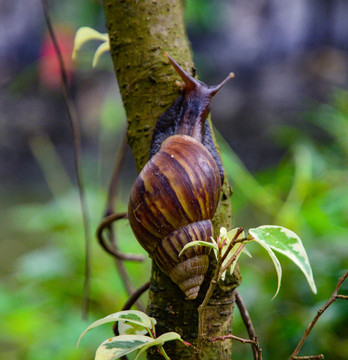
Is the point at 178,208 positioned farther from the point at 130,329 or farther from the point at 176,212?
the point at 130,329

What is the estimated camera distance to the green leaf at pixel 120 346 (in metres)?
0.39

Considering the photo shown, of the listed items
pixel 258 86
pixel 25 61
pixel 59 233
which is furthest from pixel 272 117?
pixel 59 233

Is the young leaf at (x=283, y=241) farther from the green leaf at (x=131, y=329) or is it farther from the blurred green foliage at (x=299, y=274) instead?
the blurred green foliage at (x=299, y=274)

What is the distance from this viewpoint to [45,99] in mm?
3639

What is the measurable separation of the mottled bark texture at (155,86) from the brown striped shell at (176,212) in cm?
3

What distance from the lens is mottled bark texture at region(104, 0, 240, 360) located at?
464 mm

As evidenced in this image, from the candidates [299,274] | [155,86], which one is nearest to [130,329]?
[155,86]

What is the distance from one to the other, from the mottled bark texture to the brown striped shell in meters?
0.03

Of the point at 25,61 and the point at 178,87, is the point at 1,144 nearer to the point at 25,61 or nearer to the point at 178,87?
the point at 25,61

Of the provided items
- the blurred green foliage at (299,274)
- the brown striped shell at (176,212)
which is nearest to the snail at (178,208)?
the brown striped shell at (176,212)

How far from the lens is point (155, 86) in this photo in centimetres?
49

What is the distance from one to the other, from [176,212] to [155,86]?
0.15m

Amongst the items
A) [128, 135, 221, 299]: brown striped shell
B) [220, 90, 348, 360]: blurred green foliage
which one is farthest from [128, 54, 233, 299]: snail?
[220, 90, 348, 360]: blurred green foliage

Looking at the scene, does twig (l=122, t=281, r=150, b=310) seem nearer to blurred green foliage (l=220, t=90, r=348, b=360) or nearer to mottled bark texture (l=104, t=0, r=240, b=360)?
mottled bark texture (l=104, t=0, r=240, b=360)
